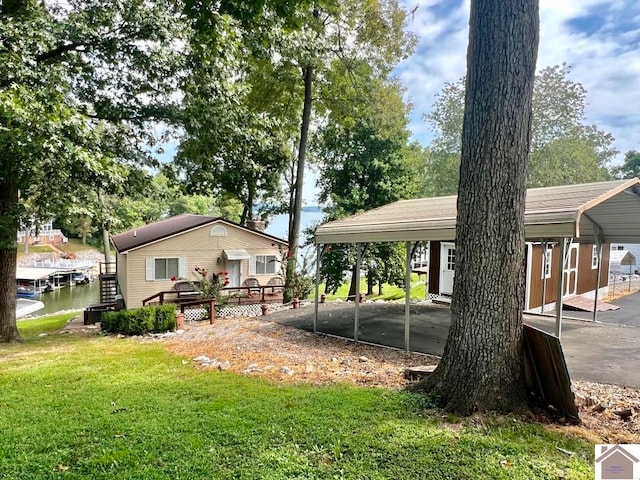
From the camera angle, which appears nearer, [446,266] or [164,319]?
[164,319]

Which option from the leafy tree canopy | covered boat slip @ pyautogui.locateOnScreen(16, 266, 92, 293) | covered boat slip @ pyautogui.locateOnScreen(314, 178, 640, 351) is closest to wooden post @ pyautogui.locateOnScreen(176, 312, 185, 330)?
covered boat slip @ pyautogui.locateOnScreen(314, 178, 640, 351)

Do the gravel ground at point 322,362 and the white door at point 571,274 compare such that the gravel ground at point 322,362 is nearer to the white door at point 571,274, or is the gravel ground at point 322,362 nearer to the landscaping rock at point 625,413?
the landscaping rock at point 625,413

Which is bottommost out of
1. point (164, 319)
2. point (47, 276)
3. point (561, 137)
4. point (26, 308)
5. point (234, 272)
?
point (26, 308)

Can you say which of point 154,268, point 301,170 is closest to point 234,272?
point 154,268

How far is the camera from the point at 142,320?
1020 cm

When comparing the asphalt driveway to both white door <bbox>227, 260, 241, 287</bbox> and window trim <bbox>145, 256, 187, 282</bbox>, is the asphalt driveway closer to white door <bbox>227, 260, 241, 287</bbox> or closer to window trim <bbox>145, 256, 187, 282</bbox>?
white door <bbox>227, 260, 241, 287</bbox>

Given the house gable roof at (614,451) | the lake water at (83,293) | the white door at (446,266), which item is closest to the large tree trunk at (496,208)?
the house gable roof at (614,451)

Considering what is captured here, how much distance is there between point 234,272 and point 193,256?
1.90 m

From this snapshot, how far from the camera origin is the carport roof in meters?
→ 5.34

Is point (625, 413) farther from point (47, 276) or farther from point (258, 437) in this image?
point (47, 276)

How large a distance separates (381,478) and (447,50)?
30.0 ft

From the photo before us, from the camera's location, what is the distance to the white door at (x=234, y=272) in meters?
16.9

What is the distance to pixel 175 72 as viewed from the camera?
9.19m

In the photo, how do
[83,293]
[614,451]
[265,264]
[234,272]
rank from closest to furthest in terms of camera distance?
1. [614,451]
2. [234,272]
3. [265,264]
4. [83,293]
